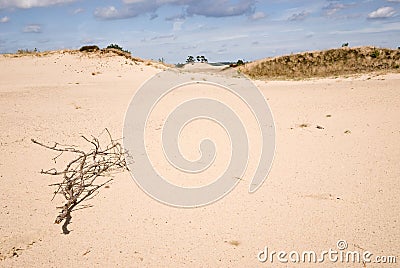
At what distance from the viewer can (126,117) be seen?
17.3ft

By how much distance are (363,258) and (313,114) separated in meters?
3.74

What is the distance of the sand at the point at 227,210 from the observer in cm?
215

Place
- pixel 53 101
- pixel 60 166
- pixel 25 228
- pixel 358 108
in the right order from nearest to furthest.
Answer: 1. pixel 25 228
2. pixel 60 166
3. pixel 358 108
4. pixel 53 101

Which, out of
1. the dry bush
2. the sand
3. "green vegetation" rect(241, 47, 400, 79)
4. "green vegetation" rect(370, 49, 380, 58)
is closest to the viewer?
the sand

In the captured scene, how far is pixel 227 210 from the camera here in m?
2.62

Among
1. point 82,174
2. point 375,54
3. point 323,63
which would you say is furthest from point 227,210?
point 375,54

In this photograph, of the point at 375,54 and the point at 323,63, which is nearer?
the point at 375,54

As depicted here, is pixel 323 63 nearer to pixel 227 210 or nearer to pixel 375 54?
pixel 375 54

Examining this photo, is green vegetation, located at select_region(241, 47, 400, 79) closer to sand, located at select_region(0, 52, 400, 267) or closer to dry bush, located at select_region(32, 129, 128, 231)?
sand, located at select_region(0, 52, 400, 267)

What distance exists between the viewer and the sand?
215 centimetres

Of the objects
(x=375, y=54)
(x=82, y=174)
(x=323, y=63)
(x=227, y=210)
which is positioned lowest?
(x=227, y=210)

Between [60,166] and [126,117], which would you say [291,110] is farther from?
[60,166]

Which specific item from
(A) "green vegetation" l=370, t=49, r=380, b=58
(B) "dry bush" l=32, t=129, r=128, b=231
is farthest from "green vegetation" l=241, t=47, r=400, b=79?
(B) "dry bush" l=32, t=129, r=128, b=231

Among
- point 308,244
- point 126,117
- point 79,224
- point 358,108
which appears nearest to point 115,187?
point 79,224
